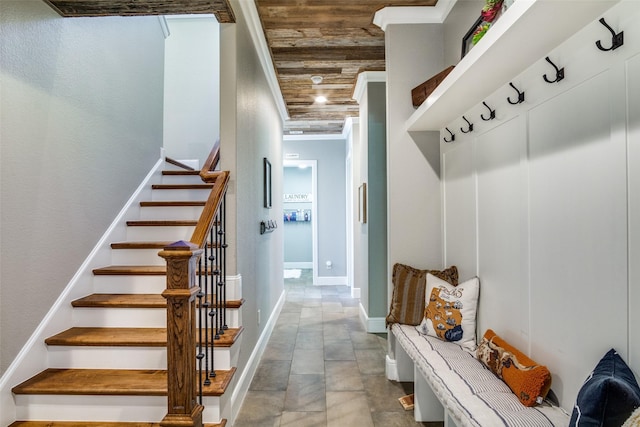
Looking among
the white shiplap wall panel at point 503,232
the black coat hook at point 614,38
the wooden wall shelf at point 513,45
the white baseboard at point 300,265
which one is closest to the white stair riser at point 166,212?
the wooden wall shelf at point 513,45

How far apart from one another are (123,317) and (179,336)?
41.0 inches

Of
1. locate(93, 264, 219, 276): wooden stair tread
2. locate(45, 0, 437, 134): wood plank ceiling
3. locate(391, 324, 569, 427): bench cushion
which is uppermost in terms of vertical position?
locate(45, 0, 437, 134): wood plank ceiling

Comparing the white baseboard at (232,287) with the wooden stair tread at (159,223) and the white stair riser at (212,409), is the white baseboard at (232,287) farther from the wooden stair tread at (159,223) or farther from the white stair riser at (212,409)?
the wooden stair tread at (159,223)

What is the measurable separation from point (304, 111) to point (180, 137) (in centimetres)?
176

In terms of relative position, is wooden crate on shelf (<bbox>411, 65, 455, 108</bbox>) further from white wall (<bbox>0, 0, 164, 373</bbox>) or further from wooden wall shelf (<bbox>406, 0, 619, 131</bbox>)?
white wall (<bbox>0, 0, 164, 373</bbox>)

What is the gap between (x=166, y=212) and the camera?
2922 mm

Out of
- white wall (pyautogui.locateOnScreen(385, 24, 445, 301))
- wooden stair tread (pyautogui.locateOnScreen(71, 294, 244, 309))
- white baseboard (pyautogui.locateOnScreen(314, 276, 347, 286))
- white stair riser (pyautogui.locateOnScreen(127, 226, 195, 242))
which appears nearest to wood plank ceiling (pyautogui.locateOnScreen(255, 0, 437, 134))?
white wall (pyautogui.locateOnScreen(385, 24, 445, 301))

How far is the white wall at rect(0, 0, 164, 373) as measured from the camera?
63.4 inches

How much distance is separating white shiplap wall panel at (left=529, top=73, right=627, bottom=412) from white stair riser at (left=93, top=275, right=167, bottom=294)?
222 cm

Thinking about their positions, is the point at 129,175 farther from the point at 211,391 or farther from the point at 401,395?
Answer: the point at 401,395

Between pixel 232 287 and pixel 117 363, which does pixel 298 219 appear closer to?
pixel 232 287

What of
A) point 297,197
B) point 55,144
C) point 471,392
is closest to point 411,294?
point 471,392

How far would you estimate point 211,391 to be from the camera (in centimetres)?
168

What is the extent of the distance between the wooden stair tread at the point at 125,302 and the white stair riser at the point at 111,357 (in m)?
0.28
